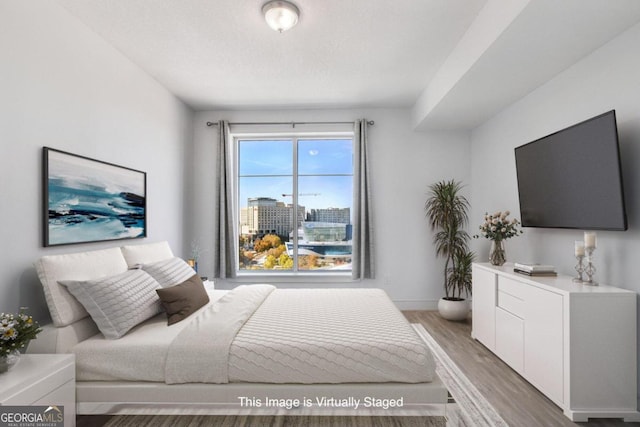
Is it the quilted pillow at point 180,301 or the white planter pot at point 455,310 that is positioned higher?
the quilted pillow at point 180,301

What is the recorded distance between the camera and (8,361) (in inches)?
63.2

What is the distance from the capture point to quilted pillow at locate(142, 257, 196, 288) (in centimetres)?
264

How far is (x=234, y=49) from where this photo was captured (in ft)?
9.81

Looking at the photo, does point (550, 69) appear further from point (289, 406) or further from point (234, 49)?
point (289, 406)

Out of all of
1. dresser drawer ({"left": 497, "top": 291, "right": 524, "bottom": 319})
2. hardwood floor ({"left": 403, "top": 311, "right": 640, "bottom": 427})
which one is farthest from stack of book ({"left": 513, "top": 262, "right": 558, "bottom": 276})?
hardwood floor ({"left": 403, "top": 311, "right": 640, "bottom": 427})

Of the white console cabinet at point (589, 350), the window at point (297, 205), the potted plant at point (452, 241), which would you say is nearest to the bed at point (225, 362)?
the white console cabinet at point (589, 350)

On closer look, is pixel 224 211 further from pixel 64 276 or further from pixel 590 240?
pixel 590 240

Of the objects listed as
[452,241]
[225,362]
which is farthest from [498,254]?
[225,362]

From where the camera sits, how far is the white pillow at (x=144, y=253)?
2779mm

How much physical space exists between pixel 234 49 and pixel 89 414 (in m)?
2.97

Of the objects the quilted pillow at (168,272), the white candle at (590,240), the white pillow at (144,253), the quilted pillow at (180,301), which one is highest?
the white candle at (590,240)

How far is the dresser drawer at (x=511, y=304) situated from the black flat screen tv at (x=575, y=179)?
2.32 ft

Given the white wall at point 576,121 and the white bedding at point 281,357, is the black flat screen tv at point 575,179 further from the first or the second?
the white bedding at point 281,357

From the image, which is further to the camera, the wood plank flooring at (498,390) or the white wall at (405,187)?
the white wall at (405,187)
